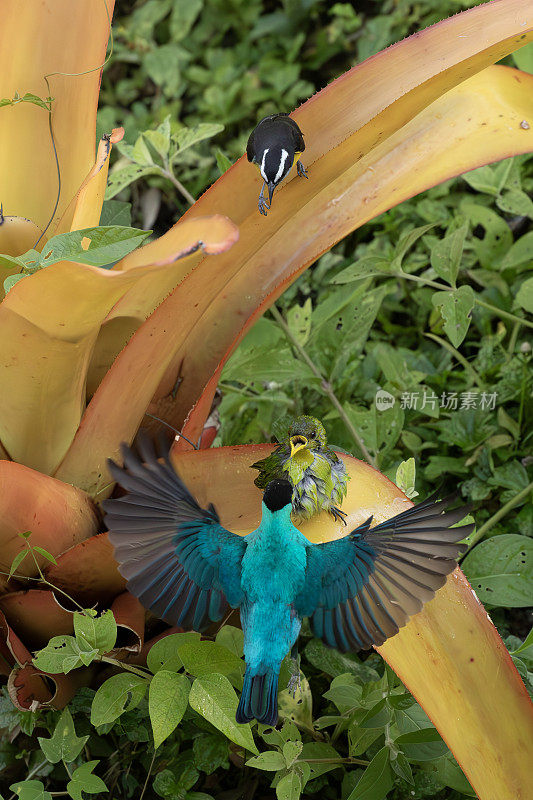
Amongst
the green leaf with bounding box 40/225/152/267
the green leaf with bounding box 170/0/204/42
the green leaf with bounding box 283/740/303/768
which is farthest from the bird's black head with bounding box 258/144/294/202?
the green leaf with bounding box 170/0/204/42

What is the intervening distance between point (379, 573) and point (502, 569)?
391 mm

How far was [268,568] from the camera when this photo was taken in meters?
0.78

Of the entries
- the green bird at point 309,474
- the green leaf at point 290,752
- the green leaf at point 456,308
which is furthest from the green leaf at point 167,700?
the green leaf at point 456,308

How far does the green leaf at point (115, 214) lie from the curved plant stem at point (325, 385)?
0.96ft

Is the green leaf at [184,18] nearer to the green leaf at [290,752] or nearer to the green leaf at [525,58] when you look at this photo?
the green leaf at [525,58]

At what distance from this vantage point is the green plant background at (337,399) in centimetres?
90

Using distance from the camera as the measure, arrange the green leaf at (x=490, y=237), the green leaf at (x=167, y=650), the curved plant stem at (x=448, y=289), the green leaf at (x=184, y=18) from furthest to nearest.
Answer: the green leaf at (x=184, y=18)
the green leaf at (x=490, y=237)
the curved plant stem at (x=448, y=289)
the green leaf at (x=167, y=650)

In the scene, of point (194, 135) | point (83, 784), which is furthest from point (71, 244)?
point (194, 135)

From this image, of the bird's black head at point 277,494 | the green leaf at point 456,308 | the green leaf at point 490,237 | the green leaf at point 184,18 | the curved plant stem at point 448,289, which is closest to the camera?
the bird's black head at point 277,494

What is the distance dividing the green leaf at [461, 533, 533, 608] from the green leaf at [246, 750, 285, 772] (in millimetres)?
375

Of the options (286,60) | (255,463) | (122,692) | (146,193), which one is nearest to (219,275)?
(255,463)

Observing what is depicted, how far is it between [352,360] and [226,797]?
80 centimetres

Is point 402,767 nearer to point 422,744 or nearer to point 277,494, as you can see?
point 422,744

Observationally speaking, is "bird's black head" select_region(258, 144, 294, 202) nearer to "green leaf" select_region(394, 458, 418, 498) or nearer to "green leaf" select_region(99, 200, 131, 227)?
"green leaf" select_region(394, 458, 418, 498)
